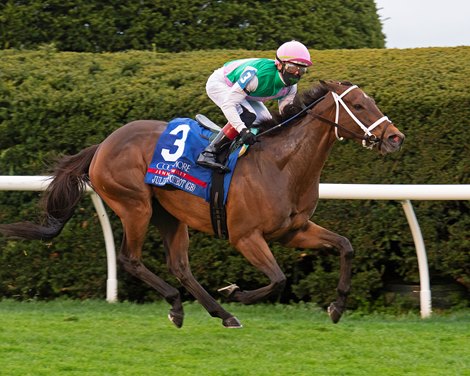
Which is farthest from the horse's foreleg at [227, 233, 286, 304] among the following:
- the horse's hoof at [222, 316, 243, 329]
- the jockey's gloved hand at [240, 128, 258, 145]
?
the jockey's gloved hand at [240, 128, 258, 145]

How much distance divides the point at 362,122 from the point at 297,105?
468 mm

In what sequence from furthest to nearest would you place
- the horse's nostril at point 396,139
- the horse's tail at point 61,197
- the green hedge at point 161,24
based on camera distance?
the green hedge at point 161,24, the horse's tail at point 61,197, the horse's nostril at point 396,139

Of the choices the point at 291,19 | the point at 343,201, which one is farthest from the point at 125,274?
the point at 291,19

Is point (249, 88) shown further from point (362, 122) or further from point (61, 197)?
point (61, 197)

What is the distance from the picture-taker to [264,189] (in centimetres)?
591

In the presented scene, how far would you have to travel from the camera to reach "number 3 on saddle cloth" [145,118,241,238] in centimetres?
605

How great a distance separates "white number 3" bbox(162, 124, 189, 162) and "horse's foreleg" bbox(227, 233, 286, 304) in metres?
0.65

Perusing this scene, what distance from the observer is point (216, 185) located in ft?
19.8

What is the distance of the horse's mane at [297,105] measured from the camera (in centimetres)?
611

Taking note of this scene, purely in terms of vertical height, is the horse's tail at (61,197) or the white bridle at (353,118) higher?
the white bridle at (353,118)

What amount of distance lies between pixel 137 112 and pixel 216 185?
1.41m

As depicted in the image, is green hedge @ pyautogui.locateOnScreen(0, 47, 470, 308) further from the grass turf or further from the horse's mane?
the horse's mane

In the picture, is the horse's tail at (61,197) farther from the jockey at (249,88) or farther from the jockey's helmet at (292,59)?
the jockey's helmet at (292,59)

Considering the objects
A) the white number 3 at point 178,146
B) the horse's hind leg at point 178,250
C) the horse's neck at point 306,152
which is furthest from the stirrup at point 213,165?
the horse's hind leg at point 178,250
